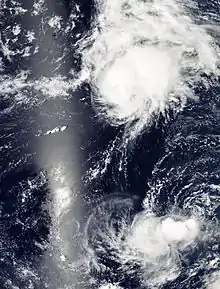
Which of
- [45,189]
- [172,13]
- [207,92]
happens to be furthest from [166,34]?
[45,189]

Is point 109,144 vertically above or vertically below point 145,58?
below

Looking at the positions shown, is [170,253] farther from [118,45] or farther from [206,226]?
[118,45]

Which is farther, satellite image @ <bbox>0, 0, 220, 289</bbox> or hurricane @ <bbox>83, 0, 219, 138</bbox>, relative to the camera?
hurricane @ <bbox>83, 0, 219, 138</bbox>

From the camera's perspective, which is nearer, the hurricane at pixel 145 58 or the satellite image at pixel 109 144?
the satellite image at pixel 109 144

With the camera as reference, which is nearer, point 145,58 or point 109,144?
point 109,144

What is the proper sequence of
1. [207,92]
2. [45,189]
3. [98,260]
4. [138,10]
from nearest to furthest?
[98,260] < [45,189] < [207,92] < [138,10]

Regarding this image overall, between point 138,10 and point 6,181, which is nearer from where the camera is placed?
point 6,181

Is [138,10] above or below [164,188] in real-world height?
above

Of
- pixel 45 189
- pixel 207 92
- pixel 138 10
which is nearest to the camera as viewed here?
pixel 45 189
